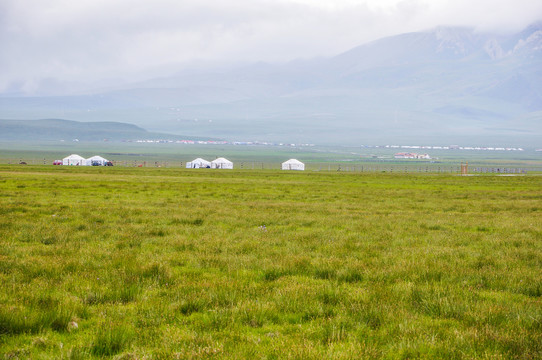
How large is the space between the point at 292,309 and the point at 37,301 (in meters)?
4.31

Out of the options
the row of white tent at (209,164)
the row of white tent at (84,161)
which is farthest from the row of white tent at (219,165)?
the row of white tent at (84,161)

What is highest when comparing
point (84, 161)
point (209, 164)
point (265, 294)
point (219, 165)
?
point (84, 161)

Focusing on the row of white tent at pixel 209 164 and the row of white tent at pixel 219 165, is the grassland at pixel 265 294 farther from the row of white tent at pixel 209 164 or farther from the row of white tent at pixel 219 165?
the row of white tent at pixel 219 165

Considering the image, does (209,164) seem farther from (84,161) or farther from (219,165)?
(84,161)

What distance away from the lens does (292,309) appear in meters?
7.89

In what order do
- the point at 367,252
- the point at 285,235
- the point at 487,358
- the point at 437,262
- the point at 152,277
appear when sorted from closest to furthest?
1. the point at 487,358
2. the point at 152,277
3. the point at 437,262
4. the point at 367,252
5. the point at 285,235

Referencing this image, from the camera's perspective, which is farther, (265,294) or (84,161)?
(84,161)

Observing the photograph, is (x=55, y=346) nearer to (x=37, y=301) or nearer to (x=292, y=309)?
(x=37, y=301)

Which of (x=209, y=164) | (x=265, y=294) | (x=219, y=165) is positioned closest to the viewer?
(x=265, y=294)

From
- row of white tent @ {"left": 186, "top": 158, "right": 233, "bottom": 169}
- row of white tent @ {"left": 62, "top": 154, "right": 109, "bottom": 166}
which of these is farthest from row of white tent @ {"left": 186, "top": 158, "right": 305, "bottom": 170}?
row of white tent @ {"left": 62, "top": 154, "right": 109, "bottom": 166}

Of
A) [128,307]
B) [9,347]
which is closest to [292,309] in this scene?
[128,307]

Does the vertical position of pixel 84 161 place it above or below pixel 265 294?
above

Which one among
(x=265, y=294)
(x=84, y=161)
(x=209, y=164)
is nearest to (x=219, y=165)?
(x=209, y=164)

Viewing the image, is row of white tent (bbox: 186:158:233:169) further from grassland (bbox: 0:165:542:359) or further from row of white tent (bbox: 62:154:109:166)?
grassland (bbox: 0:165:542:359)
